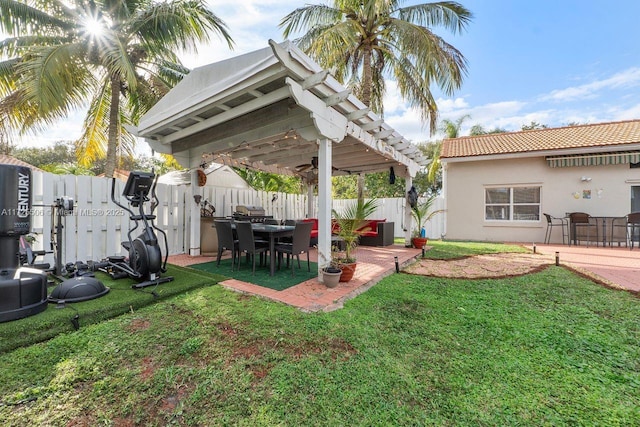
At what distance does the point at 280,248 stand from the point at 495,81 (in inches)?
474

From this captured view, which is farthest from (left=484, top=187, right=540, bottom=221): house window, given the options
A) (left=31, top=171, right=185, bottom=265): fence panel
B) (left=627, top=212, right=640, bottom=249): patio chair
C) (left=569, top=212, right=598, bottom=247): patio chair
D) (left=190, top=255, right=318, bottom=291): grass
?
(left=31, top=171, right=185, bottom=265): fence panel

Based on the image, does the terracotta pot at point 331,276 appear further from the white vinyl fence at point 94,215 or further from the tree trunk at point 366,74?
the tree trunk at point 366,74

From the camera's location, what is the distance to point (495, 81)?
36.4 ft

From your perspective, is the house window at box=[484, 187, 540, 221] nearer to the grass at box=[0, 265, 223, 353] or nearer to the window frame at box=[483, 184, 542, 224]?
the window frame at box=[483, 184, 542, 224]

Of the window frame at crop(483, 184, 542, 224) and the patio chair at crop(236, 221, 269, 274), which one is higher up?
the window frame at crop(483, 184, 542, 224)

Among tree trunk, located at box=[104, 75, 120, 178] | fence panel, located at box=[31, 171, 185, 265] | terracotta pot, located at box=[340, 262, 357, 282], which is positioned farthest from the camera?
tree trunk, located at box=[104, 75, 120, 178]

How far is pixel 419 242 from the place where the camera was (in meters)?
8.16

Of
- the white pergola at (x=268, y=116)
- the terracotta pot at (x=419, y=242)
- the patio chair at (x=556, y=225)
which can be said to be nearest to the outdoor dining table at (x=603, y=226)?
the patio chair at (x=556, y=225)

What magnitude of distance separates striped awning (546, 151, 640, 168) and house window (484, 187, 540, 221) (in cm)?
113

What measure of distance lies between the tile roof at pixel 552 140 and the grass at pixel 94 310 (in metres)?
11.0

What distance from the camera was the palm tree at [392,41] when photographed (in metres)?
7.48

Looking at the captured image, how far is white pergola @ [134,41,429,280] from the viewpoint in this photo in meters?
3.58

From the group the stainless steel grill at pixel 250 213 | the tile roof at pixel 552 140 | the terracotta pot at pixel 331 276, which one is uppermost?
the tile roof at pixel 552 140

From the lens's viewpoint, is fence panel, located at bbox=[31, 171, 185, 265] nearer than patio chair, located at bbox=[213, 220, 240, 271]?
Yes
